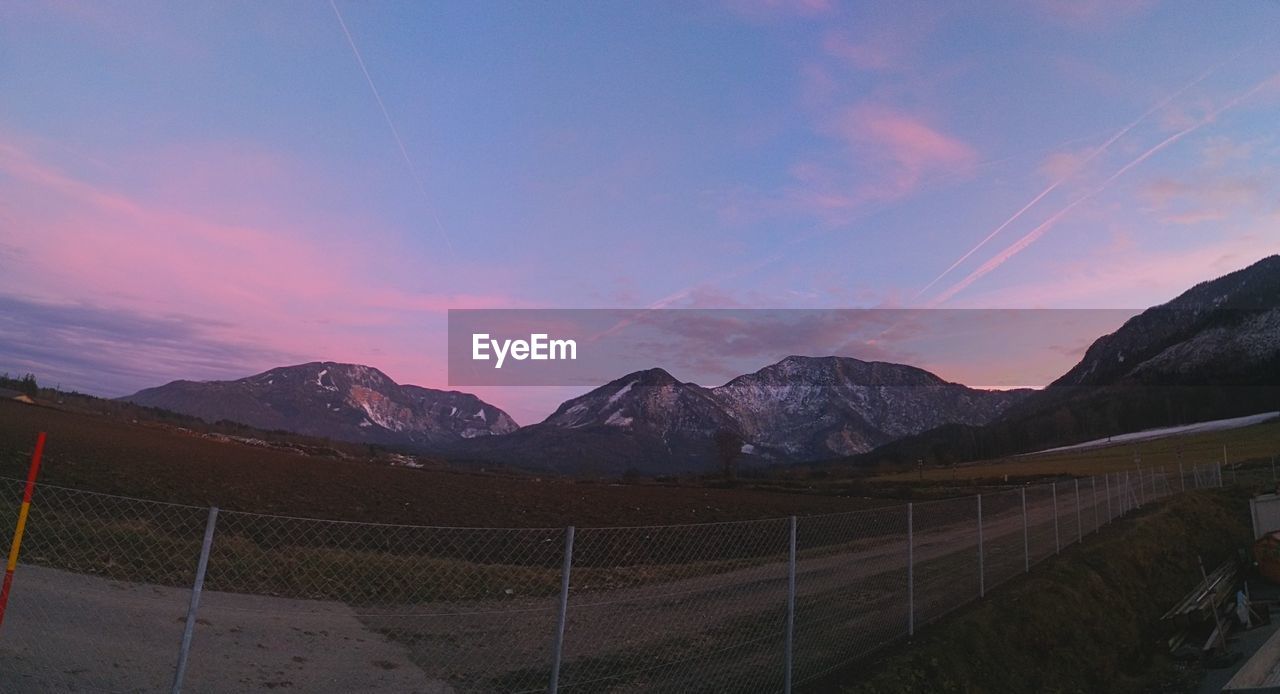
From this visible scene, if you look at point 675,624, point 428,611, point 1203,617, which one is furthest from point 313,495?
point 1203,617

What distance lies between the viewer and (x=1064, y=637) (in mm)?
9523

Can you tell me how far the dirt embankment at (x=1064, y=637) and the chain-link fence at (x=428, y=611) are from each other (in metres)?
0.56

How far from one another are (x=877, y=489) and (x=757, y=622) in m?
55.4

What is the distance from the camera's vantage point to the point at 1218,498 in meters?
24.0

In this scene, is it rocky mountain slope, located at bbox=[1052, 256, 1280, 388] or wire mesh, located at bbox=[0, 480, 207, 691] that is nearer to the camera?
wire mesh, located at bbox=[0, 480, 207, 691]

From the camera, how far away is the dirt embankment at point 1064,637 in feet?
24.2

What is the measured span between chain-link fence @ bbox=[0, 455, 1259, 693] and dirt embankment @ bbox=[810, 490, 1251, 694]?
56 centimetres

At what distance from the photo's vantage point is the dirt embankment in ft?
24.2

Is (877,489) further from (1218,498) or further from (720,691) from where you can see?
(720,691)

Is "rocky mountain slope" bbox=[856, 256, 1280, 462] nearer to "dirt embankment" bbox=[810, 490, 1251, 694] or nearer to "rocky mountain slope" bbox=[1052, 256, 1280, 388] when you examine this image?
"rocky mountain slope" bbox=[1052, 256, 1280, 388]

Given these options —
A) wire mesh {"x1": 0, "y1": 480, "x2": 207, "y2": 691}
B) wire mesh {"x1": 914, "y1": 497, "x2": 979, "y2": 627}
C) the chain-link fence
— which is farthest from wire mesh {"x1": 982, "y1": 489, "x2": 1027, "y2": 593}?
wire mesh {"x1": 0, "y1": 480, "x2": 207, "y2": 691}

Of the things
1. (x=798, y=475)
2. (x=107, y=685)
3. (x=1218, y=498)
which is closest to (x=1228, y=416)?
(x=798, y=475)

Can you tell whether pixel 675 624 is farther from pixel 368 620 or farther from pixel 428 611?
pixel 368 620

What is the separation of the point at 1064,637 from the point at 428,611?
890 centimetres
